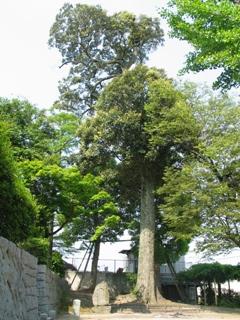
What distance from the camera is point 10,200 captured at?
9414 millimetres

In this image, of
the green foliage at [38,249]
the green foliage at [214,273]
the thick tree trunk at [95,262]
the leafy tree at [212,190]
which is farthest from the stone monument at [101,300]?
the green foliage at [214,273]

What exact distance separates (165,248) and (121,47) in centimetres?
1454

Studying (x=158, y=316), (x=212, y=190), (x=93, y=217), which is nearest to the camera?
(x=158, y=316)

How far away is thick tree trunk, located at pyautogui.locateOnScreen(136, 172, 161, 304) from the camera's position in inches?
897

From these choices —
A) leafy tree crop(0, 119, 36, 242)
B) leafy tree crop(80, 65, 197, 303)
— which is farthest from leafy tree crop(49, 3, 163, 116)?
leafy tree crop(0, 119, 36, 242)

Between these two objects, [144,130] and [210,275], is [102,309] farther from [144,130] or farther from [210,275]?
[210,275]

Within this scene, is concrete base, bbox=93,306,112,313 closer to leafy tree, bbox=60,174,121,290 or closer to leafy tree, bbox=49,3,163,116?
leafy tree, bbox=60,174,121,290

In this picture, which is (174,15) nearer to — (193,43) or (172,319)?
(193,43)

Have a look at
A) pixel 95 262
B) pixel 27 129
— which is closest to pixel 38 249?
pixel 27 129

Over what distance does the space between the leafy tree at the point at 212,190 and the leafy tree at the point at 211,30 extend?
1183 centimetres

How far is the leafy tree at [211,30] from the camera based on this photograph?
24.2 feet

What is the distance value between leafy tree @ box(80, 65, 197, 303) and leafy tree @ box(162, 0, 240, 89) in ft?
45.1

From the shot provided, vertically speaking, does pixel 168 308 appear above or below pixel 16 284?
above

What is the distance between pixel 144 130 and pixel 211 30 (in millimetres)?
15552
